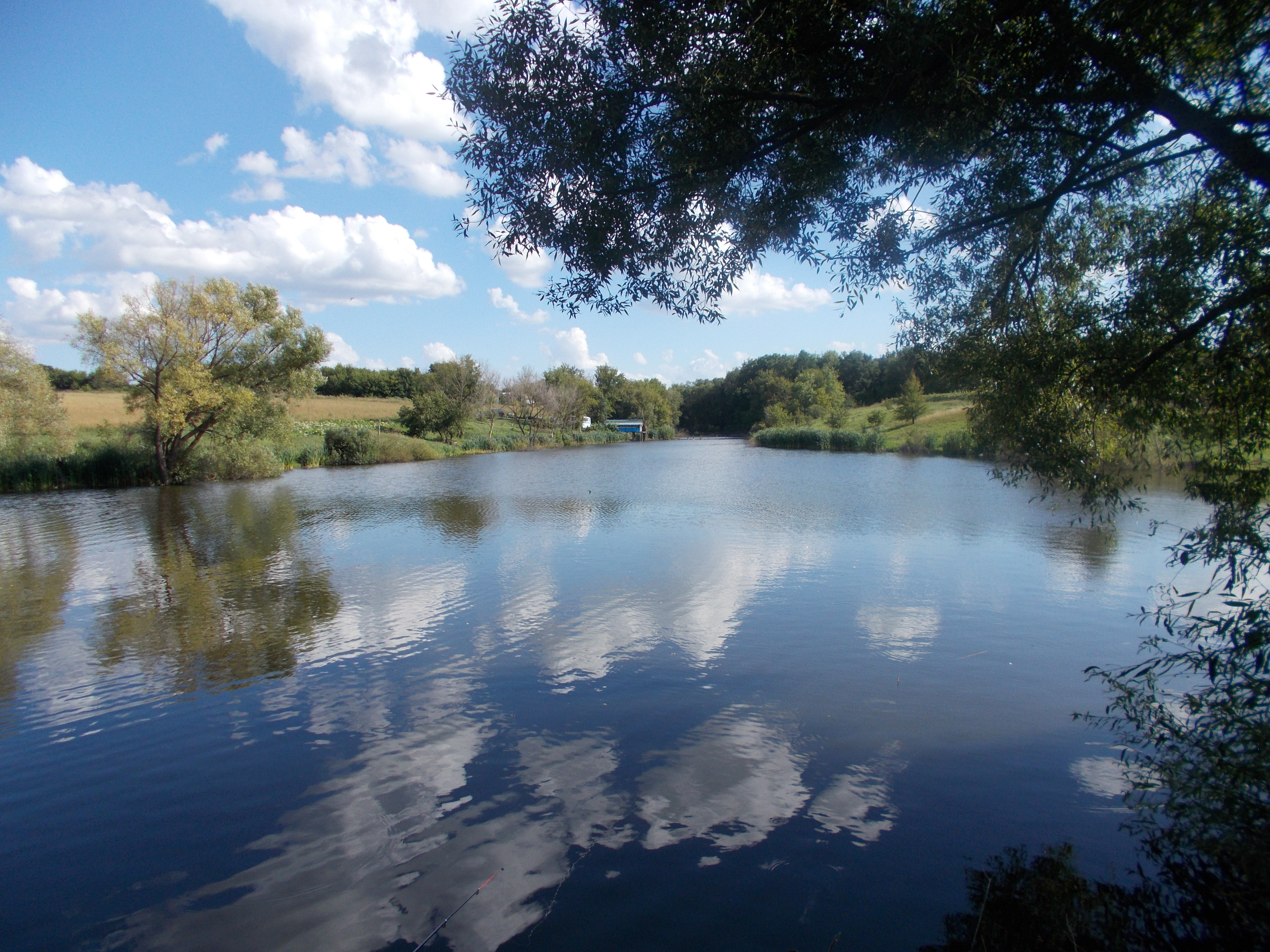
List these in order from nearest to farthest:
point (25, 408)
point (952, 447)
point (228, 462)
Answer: point (25, 408)
point (228, 462)
point (952, 447)

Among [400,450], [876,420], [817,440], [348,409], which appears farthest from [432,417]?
[876,420]

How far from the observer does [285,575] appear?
11555mm

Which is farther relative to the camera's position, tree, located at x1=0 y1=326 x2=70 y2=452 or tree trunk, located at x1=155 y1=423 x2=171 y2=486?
tree trunk, located at x1=155 y1=423 x2=171 y2=486

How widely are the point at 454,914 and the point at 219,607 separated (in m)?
7.79

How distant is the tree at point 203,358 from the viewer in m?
25.4

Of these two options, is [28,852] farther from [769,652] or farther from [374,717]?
[769,652]

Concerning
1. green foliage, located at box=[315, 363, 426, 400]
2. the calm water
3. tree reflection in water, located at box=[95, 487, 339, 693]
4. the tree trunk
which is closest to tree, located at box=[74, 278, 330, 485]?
the tree trunk

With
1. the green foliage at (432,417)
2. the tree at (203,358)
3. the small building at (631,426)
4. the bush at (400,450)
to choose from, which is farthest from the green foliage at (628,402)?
the tree at (203,358)

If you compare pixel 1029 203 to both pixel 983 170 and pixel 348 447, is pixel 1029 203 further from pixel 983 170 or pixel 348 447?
pixel 348 447

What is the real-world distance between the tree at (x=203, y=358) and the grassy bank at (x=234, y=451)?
913mm

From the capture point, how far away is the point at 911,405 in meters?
51.6

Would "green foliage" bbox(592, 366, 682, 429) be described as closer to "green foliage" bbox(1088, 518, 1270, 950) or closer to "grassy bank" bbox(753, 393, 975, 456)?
"grassy bank" bbox(753, 393, 975, 456)

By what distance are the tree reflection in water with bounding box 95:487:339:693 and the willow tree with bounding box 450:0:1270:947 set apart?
5.60 m

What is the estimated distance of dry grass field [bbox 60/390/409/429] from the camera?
114ft
